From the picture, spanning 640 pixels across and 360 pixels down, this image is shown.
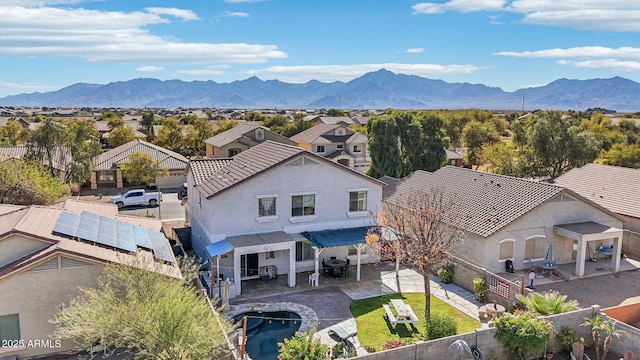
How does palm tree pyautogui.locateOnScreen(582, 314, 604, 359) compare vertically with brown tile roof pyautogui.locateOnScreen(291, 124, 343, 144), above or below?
below

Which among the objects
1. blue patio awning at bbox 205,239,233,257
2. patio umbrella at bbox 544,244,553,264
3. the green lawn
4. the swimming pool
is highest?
blue patio awning at bbox 205,239,233,257

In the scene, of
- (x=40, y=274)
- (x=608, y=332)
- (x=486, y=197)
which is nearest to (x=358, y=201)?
(x=486, y=197)

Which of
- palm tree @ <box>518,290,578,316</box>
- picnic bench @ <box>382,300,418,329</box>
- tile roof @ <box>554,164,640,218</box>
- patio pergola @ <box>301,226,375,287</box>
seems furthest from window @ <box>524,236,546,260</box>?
picnic bench @ <box>382,300,418,329</box>

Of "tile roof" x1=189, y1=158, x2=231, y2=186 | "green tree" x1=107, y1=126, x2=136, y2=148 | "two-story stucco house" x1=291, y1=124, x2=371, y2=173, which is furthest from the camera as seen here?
"green tree" x1=107, y1=126, x2=136, y2=148

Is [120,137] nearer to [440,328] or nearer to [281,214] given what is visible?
[281,214]

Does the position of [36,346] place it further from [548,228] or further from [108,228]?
[548,228]

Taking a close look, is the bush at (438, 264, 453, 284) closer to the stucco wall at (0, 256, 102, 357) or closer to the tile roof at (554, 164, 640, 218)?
the tile roof at (554, 164, 640, 218)
